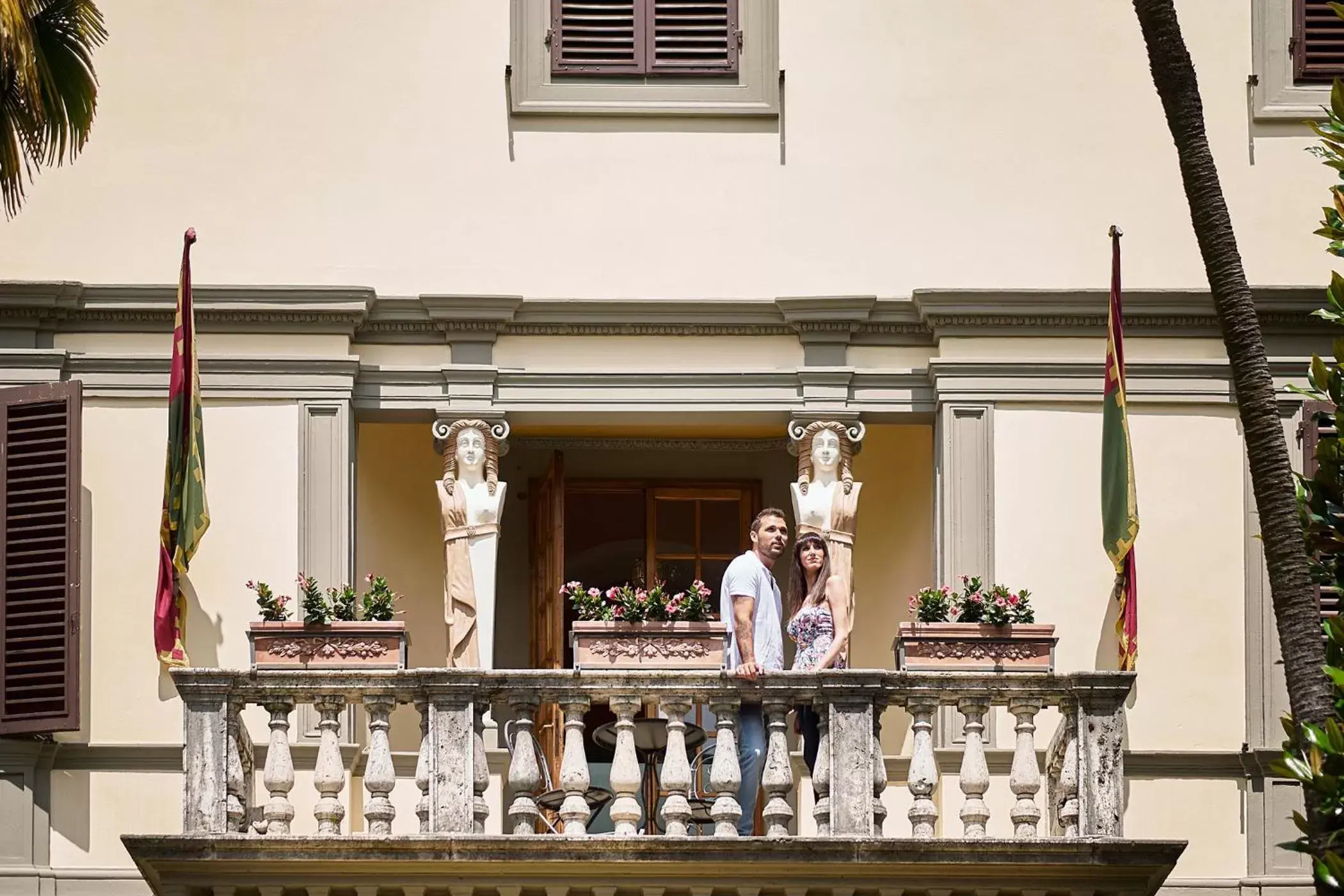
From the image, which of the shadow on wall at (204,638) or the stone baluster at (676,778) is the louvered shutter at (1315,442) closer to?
the stone baluster at (676,778)

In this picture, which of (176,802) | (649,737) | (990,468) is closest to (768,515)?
(649,737)

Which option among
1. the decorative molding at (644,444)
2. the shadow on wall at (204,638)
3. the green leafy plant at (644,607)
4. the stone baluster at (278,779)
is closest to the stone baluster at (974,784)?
the green leafy plant at (644,607)

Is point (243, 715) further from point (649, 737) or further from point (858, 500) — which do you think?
point (858, 500)

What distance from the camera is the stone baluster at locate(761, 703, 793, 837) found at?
18.2 meters

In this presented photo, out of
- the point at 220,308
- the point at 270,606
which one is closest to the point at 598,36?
the point at 220,308

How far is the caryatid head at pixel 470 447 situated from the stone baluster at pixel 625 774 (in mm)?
3324

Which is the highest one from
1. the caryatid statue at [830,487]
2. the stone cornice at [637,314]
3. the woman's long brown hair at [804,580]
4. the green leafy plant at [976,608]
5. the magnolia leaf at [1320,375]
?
the stone cornice at [637,314]

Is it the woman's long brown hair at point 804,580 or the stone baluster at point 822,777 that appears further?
the woman's long brown hair at point 804,580

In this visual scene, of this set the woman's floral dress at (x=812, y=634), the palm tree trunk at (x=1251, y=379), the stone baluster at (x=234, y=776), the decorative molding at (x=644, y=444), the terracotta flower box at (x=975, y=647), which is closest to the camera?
the palm tree trunk at (x=1251, y=379)

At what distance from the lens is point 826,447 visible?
21438 mm

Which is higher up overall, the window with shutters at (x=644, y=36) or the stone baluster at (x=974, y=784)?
the window with shutters at (x=644, y=36)

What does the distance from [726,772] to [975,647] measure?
1890mm

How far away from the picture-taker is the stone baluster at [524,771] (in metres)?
18.2

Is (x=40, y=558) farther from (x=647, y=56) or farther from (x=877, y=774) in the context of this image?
(x=877, y=774)
